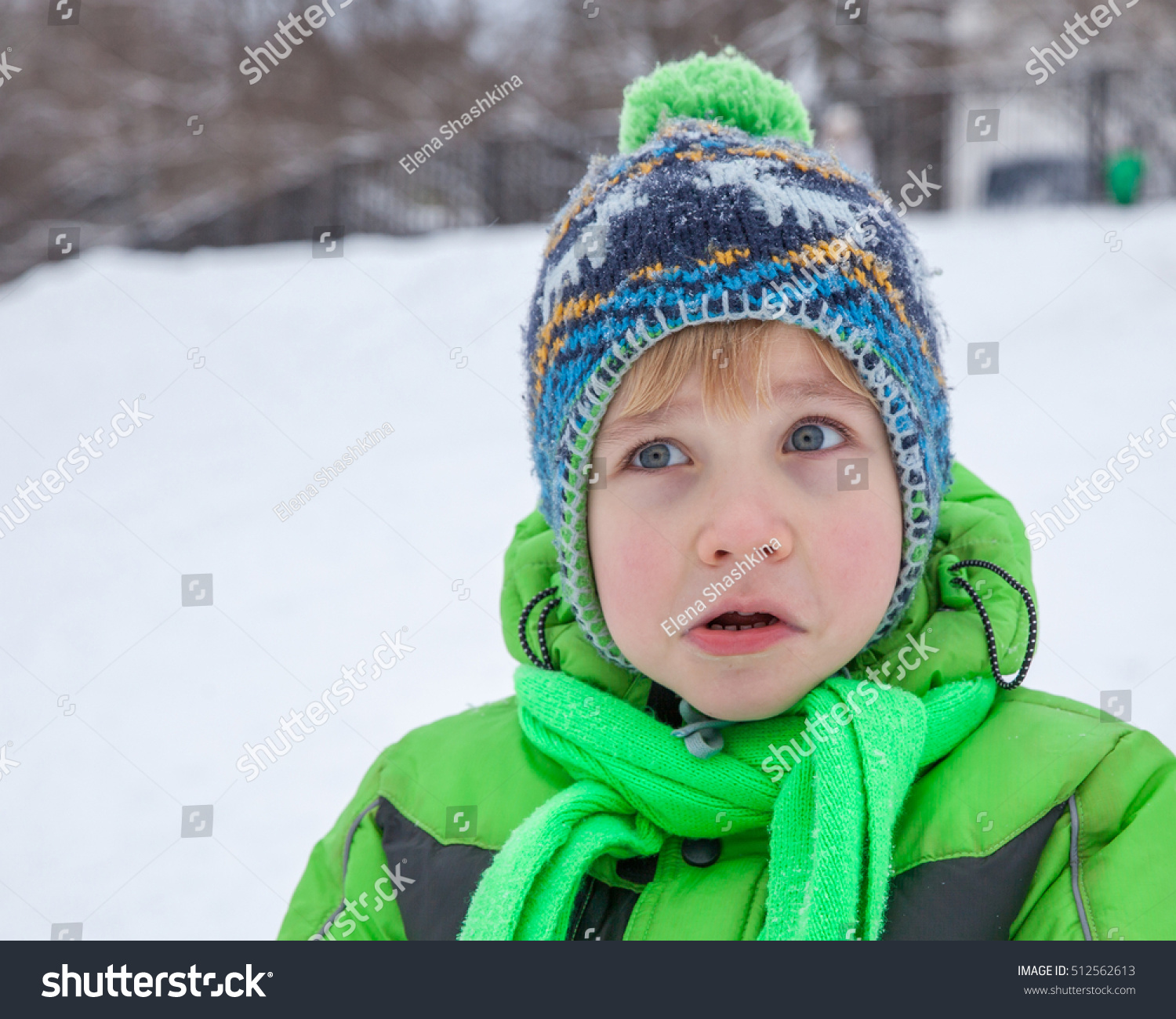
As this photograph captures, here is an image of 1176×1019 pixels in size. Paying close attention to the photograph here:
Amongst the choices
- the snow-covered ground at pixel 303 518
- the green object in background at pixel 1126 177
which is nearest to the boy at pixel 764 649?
the snow-covered ground at pixel 303 518

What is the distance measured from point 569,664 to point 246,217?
12.4 meters

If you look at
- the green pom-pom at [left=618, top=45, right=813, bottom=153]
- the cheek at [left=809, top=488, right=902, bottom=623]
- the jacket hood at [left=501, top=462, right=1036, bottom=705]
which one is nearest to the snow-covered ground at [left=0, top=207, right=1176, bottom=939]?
the jacket hood at [left=501, top=462, right=1036, bottom=705]

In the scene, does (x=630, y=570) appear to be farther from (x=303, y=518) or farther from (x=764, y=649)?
(x=303, y=518)

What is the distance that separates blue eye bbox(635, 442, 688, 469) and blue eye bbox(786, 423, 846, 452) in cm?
14

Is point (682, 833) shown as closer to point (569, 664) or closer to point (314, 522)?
point (569, 664)

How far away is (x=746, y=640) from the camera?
55.2 inches

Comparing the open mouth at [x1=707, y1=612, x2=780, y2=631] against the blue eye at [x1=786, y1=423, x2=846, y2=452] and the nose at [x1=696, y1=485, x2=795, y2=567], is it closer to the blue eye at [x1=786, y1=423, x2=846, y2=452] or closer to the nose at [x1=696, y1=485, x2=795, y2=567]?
the nose at [x1=696, y1=485, x2=795, y2=567]

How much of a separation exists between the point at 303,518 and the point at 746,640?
139 inches

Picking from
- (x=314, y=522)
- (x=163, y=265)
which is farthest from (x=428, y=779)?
(x=163, y=265)

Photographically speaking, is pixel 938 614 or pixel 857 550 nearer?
pixel 857 550

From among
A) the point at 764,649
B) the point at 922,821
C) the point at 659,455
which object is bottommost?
the point at 922,821

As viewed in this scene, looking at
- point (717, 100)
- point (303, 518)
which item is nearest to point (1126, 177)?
point (303, 518)

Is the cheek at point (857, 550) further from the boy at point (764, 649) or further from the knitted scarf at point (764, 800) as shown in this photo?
the knitted scarf at point (764, 800)
